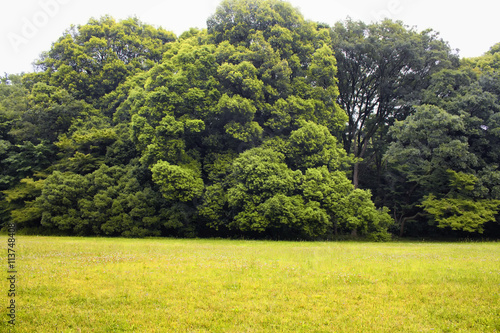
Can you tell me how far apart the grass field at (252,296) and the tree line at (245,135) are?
41.0 feet

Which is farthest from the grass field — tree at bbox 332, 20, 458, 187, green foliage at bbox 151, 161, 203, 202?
tree at bbox 332, 20, 458, 187

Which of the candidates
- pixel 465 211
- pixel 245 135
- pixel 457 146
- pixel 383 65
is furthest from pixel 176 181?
pixel 383 65

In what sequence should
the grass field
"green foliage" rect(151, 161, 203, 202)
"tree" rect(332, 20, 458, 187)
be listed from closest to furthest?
the grass field < "green foliage" rect(151, 161, 203, 202) < "tree" rect(332, 20, 458, 187)

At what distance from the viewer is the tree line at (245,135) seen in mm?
24094

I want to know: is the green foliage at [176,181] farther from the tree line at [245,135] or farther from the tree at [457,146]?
the tree at [457,146]

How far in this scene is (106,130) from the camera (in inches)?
1129

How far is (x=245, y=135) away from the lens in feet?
81.8

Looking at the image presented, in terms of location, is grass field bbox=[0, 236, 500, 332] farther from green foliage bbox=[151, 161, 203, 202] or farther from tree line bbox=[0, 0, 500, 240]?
tree line bbox=[0, 0, 500, 240]

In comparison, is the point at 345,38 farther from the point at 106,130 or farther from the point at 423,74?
the point at 106,130

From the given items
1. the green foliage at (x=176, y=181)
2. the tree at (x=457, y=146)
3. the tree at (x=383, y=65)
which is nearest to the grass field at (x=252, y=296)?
the green foliage at (x=176, y=181)

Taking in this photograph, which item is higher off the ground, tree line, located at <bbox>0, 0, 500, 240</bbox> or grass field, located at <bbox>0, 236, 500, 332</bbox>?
tree line, located at <bbox>0, 0, 500, 240</bbox>

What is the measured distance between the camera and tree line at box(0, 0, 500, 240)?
79.0ft

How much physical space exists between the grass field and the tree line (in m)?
12.5

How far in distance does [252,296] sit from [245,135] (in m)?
18.2
